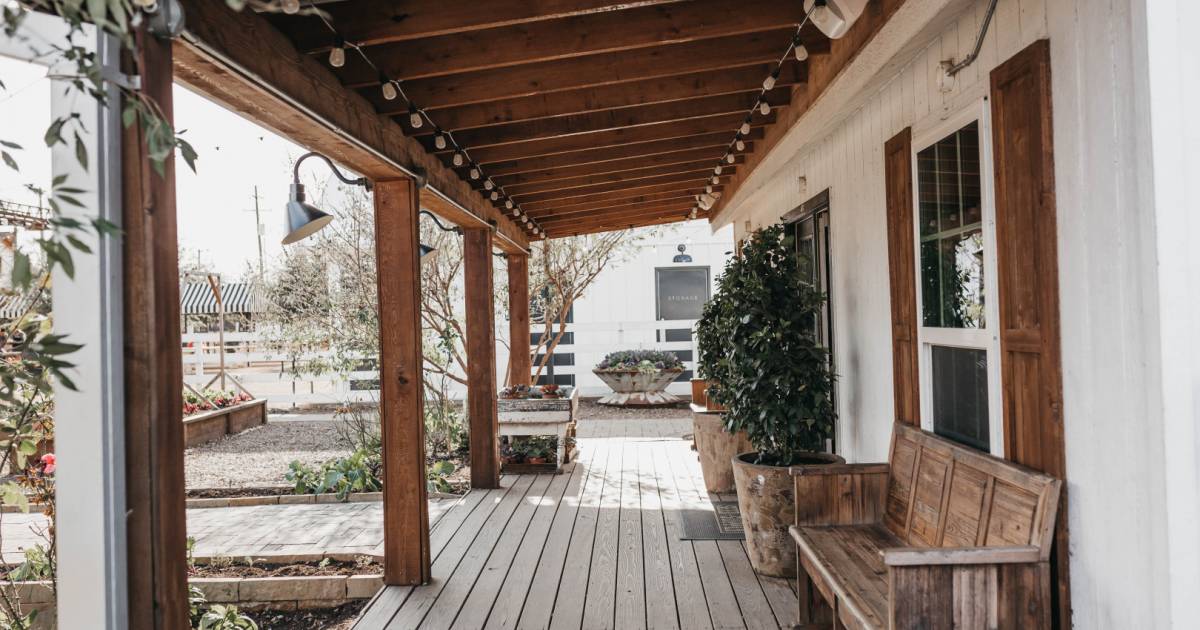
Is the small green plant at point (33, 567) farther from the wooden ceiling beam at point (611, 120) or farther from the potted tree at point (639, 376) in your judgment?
the potted tree at point (639, 376)

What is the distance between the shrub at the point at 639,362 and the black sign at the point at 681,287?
1322 mm

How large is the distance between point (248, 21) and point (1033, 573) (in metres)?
2.75

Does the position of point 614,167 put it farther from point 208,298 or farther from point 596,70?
point 208,298

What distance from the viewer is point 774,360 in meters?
3.89

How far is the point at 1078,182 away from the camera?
200 cm

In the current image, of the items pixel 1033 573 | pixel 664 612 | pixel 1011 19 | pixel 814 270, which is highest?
pixel 1011 19

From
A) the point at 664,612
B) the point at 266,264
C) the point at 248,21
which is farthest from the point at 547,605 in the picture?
the point at 266,264

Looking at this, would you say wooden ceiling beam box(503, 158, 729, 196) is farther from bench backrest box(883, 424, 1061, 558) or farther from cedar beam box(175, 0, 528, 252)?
bench backrest box(883, 424, 1061, 558)

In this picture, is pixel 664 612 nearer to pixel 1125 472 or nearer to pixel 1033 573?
pixel 1033 573

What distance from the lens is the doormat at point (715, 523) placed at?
4391 millimetres

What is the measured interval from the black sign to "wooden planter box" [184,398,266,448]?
6310 millimetres

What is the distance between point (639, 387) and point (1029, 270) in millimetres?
8905

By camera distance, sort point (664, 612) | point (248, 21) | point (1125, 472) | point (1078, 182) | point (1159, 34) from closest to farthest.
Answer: point (1159, 34) → point (1125, 472) → point (1078, 182) → point (248, 21) → point (664, 612)

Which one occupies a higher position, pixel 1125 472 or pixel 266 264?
pixel 266 264
